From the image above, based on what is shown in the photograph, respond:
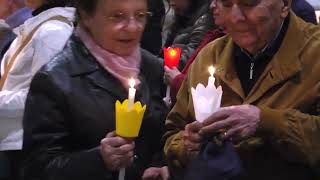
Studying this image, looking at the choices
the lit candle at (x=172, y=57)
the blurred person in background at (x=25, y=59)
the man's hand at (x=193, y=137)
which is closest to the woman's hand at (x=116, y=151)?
the man's hand at (x=193, y=137)

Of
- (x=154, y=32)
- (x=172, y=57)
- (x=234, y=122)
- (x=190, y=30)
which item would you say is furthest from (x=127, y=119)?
(x=154, y=32)

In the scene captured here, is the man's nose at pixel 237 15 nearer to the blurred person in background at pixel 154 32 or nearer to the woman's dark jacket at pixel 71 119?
the woman's dark jacket at pixel 71 119

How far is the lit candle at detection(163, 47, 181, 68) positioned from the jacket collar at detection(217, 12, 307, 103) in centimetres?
140

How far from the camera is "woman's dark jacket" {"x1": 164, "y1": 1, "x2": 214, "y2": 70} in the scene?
421cm

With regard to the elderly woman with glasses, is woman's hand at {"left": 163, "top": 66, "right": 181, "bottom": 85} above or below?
below

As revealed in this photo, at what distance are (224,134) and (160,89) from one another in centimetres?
63

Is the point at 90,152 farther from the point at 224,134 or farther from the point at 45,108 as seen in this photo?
the point at 224,134

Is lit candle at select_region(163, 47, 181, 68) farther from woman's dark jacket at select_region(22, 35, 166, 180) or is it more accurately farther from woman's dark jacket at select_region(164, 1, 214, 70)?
woman's dark jacket at select_region(22, 35, 166, 180)

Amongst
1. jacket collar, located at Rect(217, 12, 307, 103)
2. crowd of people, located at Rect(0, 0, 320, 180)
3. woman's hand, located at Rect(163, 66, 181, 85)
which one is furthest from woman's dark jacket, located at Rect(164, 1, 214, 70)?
jacket collar, located at Rect(217, 12, 307, 103)

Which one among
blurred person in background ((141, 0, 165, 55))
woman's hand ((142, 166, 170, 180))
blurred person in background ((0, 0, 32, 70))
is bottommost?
blurred person in background ((141, 0, 165, 55))

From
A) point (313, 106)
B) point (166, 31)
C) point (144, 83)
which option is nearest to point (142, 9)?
point (144, 83)

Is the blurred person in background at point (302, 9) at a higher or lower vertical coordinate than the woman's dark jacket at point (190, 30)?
higher

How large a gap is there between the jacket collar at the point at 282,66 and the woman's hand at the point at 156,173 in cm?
46

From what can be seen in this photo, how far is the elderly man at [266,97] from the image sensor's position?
226 centimetres
